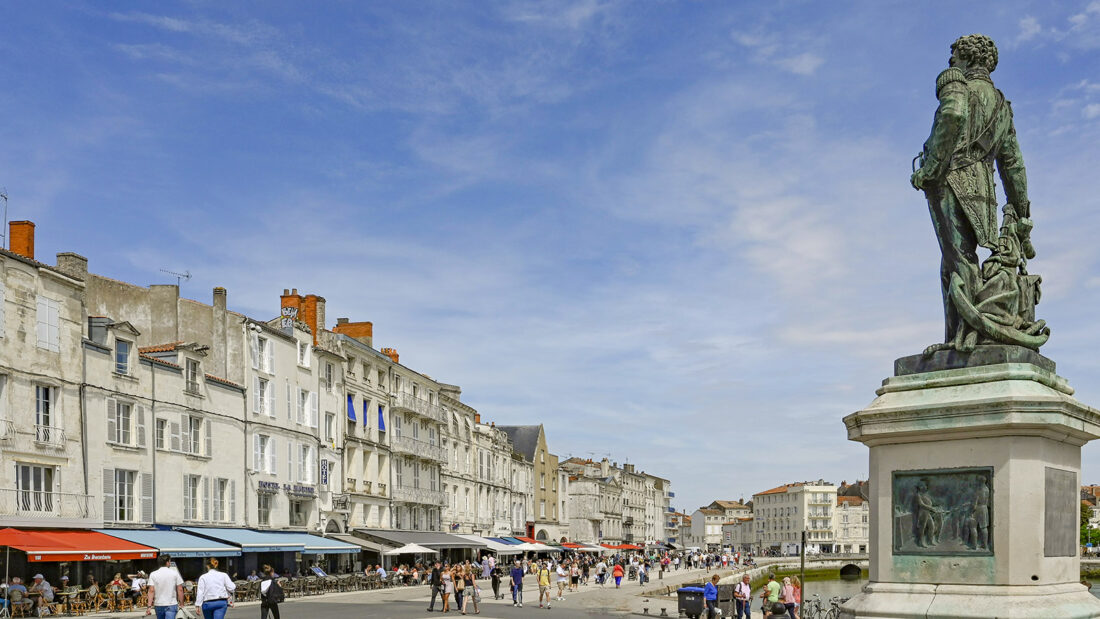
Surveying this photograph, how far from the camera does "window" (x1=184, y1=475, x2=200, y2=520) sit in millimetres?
39500

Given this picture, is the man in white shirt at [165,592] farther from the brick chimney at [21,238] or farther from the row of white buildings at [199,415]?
the brick chimney at [21,238]

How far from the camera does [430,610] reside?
3375 centimetres

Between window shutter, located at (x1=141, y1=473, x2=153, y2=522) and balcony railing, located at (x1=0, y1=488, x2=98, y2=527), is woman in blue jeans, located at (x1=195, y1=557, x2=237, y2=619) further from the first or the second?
window shutter, located at (x1=141, y1=473, x2=153, y2=522)

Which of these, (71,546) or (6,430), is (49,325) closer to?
(6,430)

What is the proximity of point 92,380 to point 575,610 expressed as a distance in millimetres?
17173

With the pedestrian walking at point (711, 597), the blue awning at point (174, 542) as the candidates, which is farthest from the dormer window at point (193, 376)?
the pedestrian walking at point (711, 597)

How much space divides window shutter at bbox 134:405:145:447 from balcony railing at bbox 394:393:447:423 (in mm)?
23904

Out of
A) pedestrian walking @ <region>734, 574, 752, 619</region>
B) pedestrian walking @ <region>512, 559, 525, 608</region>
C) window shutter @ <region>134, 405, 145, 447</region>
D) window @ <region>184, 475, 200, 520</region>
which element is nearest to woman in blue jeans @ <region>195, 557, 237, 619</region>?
pedestrian walking @ <region>734, 574, 752, 619</region>

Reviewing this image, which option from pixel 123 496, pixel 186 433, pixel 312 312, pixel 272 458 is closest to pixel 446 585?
pixel 123 496

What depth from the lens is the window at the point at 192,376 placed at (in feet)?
132

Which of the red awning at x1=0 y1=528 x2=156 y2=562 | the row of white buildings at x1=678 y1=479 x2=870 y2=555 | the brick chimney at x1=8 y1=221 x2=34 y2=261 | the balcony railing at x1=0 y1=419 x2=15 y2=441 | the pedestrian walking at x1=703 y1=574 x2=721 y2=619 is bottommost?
the row of white buildings at x1=678 y1=479 x2=870 y2=555

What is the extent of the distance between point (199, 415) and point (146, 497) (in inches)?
169

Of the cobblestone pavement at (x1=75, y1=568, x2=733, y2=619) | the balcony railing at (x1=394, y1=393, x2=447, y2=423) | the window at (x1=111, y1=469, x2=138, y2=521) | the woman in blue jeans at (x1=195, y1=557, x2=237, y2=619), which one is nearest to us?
the woman in blue jeans at (x1=195, y1=557, x2=237, y2=619)

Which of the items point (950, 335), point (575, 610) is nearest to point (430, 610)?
point (575, 610)
